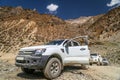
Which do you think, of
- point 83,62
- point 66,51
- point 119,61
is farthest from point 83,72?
point 119,61

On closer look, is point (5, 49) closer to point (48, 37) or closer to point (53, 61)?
point (48, 37)

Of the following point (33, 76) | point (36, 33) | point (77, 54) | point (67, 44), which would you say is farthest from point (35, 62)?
point (36, 33)

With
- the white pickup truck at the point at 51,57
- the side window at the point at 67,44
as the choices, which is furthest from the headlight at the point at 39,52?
the side window at the point at 67,44

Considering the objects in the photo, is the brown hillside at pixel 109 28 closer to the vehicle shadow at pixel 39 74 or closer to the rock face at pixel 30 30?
the rock face at pixel 30 30

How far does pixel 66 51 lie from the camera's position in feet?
38.4

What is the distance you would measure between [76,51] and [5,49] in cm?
2905

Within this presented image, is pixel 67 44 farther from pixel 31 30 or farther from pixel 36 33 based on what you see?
pixel 31 30

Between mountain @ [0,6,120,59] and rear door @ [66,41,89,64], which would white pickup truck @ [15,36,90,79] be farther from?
mountain @ [0,6,120,59]

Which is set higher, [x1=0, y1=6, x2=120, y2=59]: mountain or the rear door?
[x1=0, y1=6, x2=120, y2=59]: mountain

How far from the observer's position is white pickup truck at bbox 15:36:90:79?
1023 centimetres

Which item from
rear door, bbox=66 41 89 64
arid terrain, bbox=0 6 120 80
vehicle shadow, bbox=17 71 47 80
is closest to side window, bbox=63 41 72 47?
rear door, bbox=66 41 89 64

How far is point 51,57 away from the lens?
10.7m

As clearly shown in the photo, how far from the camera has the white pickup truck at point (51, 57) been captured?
10.2 metres

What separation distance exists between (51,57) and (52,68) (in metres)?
0.51
